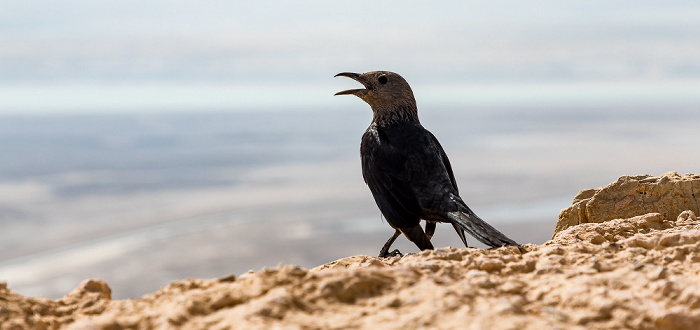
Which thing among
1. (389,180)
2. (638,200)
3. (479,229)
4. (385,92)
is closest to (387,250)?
(389,180)

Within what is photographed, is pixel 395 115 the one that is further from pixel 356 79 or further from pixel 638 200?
pixel 638 200

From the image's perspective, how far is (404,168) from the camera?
6.64 meters

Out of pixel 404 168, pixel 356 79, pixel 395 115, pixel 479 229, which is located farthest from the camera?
pixel 356 79

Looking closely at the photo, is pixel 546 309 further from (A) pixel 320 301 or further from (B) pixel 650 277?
(A) pixel 320 301

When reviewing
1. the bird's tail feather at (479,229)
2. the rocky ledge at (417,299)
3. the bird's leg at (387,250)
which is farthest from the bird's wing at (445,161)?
the rocky ledge at (417,299)

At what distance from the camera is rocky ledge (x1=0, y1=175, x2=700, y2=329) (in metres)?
2.59

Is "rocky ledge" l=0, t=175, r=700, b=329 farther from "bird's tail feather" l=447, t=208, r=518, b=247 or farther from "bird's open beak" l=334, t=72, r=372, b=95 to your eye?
"bird's open beak" l=334, t=72, r=372, b=95

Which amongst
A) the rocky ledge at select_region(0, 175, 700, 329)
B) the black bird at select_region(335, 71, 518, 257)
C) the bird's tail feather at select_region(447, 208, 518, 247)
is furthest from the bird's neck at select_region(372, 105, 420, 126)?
the rocky ledge at select_region(0, 175, 700, 329)

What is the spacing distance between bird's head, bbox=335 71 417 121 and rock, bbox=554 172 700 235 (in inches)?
82.3

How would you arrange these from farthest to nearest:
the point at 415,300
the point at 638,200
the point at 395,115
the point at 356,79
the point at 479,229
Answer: the point at 356,79 < the point at 395,115 < the point at 638,200 < the point at 479,229 < the point at 415,300

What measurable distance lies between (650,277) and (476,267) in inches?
31.6

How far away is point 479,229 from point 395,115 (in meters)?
2.66

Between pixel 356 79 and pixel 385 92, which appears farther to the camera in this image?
pixel 356 79

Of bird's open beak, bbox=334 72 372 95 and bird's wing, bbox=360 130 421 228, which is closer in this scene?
bird's wing, bbox=360 130 421 228
